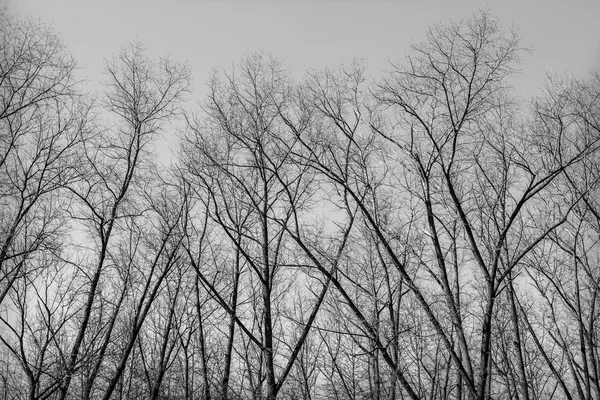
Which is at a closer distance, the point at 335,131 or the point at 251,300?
the point at 335,131

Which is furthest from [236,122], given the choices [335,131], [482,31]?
[482,31]

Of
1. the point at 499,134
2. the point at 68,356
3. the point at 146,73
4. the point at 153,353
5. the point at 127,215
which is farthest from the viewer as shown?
the point at 153,353

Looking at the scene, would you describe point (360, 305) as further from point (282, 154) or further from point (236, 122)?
point (236, 122)

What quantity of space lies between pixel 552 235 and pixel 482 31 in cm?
611

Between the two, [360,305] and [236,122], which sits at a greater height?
[236,122]

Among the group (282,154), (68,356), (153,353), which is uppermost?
(282,154)

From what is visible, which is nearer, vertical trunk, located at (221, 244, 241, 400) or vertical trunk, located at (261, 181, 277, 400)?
vertical trunk, located at (261, 181, 277, 400)

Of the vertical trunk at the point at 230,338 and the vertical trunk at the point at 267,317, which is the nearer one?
the vertical trunk at the point at 267,317

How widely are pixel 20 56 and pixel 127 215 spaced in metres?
3.66

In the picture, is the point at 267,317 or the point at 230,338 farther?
the point at 230,338

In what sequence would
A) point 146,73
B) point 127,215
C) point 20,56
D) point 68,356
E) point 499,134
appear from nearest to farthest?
point 20,56
point 499,134
point 68,356
point 127,215
point 146,73

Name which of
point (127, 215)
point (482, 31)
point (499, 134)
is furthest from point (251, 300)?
point (482, 31)

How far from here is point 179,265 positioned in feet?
36.6

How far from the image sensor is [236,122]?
8953 millimetres
